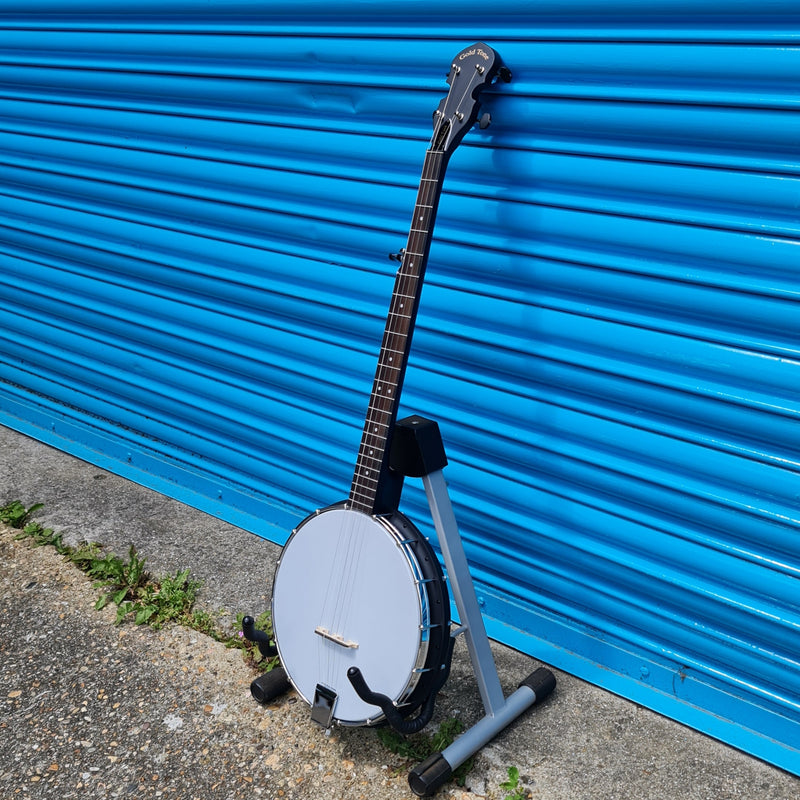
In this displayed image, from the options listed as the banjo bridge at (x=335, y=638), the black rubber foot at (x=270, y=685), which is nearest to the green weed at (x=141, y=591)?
the black rubber foot at (x=270, y=685)

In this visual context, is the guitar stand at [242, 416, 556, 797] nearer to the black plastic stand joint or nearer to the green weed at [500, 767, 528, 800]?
the black plastic stand joint

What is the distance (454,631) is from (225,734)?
0.86 m

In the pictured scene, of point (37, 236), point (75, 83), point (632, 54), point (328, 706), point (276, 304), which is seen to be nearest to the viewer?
point (632, 54)

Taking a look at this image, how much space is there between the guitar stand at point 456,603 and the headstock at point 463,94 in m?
0.86

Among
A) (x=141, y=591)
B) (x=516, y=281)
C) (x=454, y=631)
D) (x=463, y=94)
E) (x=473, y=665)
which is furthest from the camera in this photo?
(x=141, y=591)

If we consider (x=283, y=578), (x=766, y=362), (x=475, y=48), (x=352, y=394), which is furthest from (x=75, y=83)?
(x=766, y=362)

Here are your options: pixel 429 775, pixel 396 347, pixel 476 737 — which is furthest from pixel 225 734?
pixel 396 347

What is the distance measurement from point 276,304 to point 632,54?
1.80m

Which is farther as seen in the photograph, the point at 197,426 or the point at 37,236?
the point at 37,236

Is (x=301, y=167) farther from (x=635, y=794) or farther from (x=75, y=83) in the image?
(x=635, y=794)

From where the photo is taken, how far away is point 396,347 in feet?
8.25

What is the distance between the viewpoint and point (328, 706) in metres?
2.63

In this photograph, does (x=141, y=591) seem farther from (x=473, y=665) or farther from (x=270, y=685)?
(x=473, y=665)

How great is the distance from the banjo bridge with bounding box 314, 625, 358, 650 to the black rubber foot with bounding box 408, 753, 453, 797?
1.32 feet
